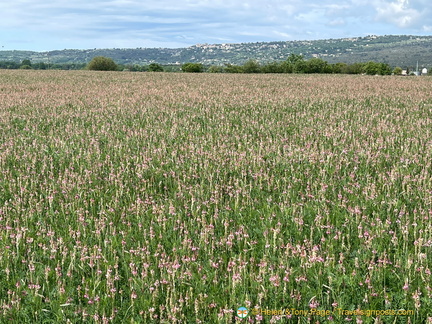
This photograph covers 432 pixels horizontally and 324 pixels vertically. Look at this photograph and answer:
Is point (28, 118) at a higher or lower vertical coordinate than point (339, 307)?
higher

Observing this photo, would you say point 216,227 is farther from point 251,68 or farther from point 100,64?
point 100,64

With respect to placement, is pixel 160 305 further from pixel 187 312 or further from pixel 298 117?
pixel 298 117

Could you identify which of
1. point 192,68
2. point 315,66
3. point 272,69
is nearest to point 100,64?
point 192,68

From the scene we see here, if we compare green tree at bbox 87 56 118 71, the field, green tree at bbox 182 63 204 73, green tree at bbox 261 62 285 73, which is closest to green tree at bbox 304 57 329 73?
green tree at bbox 261 62 285 73

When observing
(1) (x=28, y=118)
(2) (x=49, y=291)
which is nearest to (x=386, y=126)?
(2) (x=49, y=291)

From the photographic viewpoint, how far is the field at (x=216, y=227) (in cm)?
390

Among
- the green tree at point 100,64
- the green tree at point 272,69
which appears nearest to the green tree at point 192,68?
the green tree at point 272,69

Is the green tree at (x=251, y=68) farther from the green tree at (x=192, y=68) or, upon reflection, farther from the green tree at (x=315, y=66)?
the green tree at (x=315, y=66)

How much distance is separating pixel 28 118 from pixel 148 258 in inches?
471

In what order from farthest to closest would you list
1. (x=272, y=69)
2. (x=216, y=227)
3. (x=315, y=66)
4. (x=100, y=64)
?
(x=100, y=64) → (x=272, y=69) → (x=315, y=66) → (x=216, y=227)

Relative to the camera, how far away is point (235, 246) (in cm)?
513

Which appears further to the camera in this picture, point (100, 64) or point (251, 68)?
point (251, 68)

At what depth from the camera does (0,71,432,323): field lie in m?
3.90

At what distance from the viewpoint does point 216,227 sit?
18.4 ft
